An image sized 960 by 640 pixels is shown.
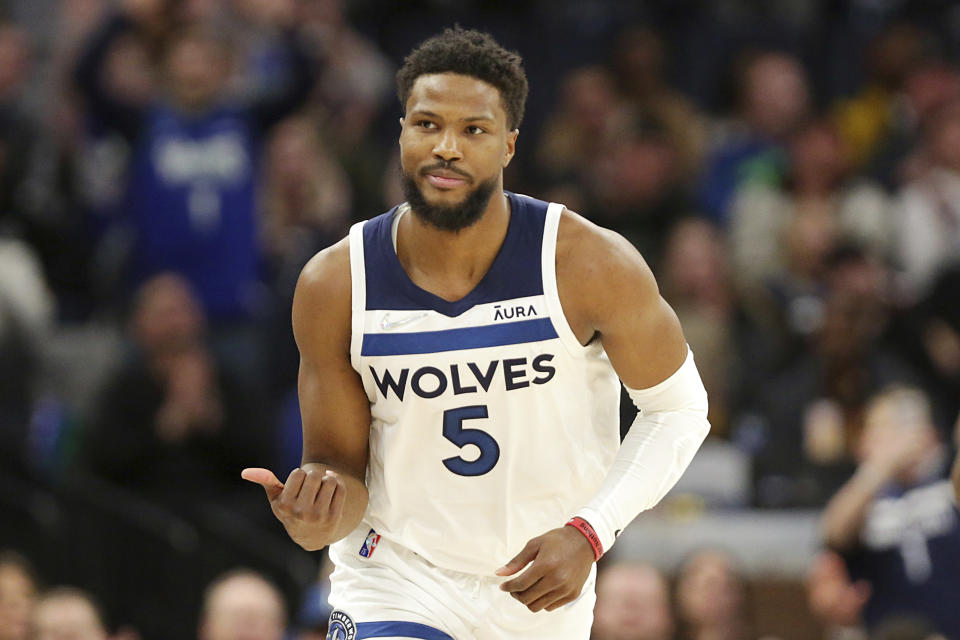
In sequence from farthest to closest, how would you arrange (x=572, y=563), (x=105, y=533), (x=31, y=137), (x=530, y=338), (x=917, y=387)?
(x=31, y=137) < (x=917, y=387) < (x=105, y=533) < (x=530, y=338) < (x=572, y=563)

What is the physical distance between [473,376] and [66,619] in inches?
153

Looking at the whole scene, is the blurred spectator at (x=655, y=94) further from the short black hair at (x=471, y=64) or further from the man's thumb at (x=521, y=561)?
the man's thumb at (x=521, y=561)

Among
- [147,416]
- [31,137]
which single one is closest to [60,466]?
[147,416]

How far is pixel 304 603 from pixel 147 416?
1.36 metres

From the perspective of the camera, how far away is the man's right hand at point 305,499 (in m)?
4.11

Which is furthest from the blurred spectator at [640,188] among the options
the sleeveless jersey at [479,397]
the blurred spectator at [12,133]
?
the sleeveless jersey at [479,397]

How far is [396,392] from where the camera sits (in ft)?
14.4

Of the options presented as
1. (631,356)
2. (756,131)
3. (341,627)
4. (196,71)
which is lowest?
(341,627)

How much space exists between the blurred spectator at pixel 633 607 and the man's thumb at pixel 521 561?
3590 mm

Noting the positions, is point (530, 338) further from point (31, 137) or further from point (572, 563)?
point (31, 137)

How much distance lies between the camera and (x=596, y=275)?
4.32m

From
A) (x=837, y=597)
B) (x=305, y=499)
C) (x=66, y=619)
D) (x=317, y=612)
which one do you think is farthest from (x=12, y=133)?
(x=305, y=499)

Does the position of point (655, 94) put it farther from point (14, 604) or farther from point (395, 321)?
point (395, 321)

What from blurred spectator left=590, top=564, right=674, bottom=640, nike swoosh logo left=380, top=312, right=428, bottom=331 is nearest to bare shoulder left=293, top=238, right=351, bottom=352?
nike swoosh logo left=380, top=312, right=428, bottom=331
